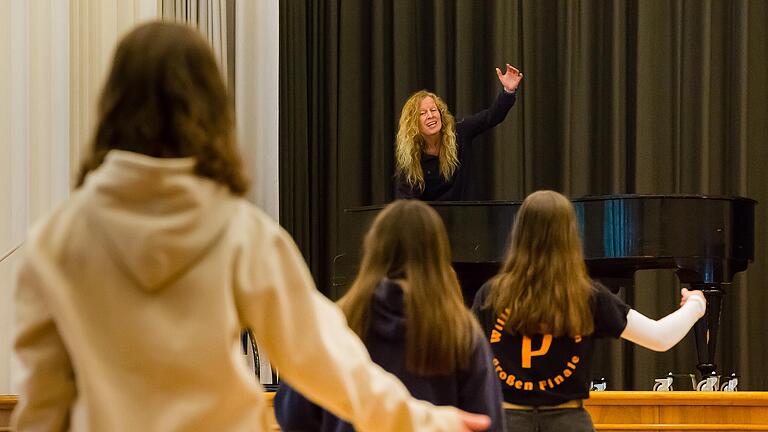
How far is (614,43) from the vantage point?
830 cm

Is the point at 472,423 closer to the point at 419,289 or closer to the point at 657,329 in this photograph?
the point at 419,289

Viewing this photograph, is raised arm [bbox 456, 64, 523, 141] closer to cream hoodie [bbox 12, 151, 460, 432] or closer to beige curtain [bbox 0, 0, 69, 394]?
beige curtain [bbox 0, 0, 69, 394]

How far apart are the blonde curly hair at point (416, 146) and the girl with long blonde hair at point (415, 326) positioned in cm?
417

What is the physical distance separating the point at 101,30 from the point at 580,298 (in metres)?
4.76

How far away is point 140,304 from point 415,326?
90 centimetres

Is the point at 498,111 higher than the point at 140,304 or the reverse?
higher

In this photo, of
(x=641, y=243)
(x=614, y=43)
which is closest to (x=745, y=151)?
(x=614, y=43)

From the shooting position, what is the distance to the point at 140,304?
1.66 metres

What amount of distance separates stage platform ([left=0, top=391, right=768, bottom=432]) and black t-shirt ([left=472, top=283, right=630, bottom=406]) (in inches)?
83.2

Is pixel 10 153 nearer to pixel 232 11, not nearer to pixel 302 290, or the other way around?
Result: pixel 232 11

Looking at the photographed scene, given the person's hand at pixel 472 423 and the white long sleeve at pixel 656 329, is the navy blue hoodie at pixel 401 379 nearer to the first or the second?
the person's hand at pixel 472 423

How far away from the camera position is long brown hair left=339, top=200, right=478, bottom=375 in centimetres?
244

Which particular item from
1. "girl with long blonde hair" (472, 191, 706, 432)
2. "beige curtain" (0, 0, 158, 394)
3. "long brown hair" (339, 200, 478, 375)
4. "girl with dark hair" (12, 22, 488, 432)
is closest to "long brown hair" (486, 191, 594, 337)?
"girl with long blonde hair" (472, 191, 706, 432)

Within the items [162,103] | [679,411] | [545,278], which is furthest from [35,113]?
[162,103]
